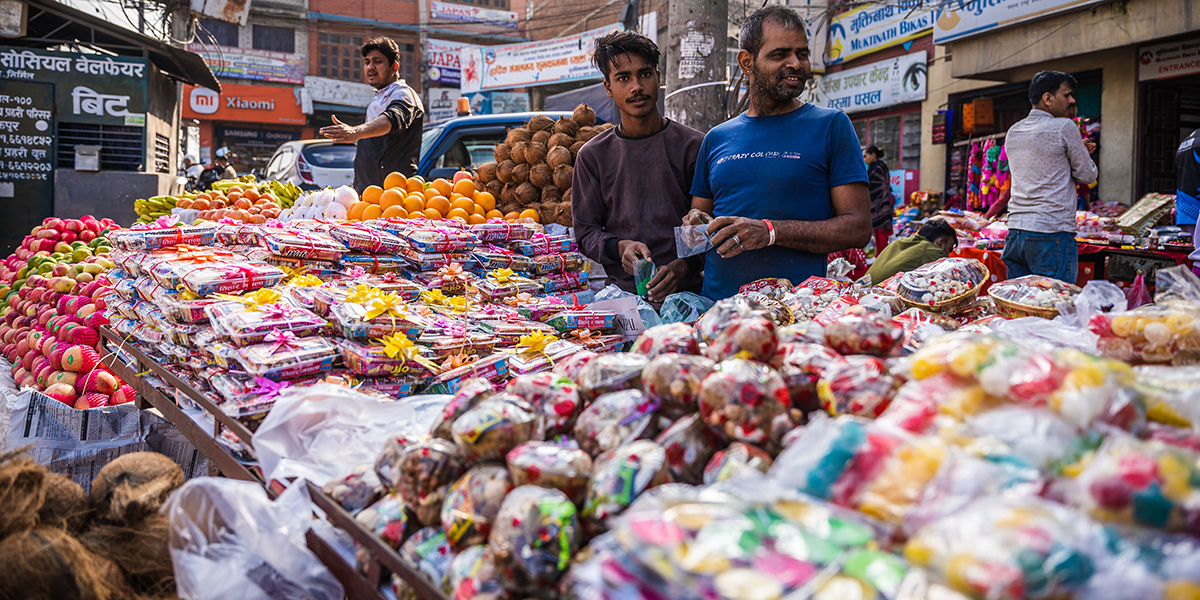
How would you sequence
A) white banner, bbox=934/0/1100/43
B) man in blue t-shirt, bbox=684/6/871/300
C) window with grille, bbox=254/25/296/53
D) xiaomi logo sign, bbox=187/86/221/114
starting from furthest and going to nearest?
window with grille, bbox=254/25/296/53 < xiaomi logo sign, bbox=187/86/221/114 < white banner, bbox=934/0/1100/43 < man in blue t-shirt, bbox=684/6/871/300

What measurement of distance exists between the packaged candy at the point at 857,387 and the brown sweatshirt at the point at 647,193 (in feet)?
6.28

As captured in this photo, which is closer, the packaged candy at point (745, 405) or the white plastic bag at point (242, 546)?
the packaged candy at point (745, 405)

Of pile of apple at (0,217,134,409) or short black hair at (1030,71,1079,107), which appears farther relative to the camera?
short black hair at (1030,71,1079,107)

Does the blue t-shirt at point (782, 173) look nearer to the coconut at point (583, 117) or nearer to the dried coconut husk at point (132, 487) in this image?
the dried coconut husk at point (132, 487)

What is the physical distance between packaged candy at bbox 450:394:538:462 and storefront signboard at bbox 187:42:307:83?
27.4 metres

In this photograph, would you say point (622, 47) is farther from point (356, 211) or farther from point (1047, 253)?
point (1047, 253)

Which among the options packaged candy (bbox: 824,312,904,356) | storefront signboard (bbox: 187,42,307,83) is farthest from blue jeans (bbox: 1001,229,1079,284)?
storefront signboard (bbox: 187,42,307,83)

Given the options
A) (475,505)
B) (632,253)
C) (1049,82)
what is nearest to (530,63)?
(1049,82)

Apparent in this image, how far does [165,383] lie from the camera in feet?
8.50

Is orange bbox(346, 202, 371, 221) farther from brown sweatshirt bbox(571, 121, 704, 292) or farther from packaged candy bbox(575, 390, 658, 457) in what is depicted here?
packaged candy bbox(575, 390, 658, 457)

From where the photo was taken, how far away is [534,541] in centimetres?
97

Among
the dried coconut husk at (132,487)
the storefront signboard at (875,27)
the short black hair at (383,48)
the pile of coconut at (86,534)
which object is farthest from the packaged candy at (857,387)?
the storefront signboard at (875,27)

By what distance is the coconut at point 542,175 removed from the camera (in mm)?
4266

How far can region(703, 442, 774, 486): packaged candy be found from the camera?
98cm
